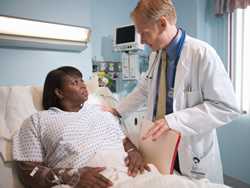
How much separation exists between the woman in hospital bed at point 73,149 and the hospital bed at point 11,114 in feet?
0.23

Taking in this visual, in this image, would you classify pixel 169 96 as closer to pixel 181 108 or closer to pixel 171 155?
pixel 181 108

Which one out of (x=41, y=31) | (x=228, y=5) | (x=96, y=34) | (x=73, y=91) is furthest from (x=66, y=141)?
(x=228, y=5)

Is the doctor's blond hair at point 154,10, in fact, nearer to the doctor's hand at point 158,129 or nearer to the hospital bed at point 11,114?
the doctor's hand at point 158,129

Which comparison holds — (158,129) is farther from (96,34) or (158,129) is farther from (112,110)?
(96,34)

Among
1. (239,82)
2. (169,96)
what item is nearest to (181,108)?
(169,96)

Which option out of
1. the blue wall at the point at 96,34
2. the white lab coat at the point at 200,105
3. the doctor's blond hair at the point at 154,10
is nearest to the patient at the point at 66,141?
the white lab coat at the point at 200,105

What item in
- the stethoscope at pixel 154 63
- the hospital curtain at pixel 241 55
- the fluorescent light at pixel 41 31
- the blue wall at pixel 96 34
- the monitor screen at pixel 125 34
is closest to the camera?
the stethoscope at pixel 154 63

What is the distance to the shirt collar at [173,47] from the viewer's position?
4.35 ft

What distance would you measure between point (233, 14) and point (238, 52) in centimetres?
41

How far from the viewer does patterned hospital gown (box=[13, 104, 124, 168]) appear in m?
1.20

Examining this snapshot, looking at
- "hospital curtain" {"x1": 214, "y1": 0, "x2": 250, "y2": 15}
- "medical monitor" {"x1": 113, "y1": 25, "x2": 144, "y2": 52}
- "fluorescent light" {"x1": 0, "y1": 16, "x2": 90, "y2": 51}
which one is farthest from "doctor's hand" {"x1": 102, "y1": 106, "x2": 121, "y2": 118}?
"hospital curtain" {"x1": 214, "y1": 0, "x2": 250, "y2": 15}

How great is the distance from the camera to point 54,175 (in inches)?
45.0

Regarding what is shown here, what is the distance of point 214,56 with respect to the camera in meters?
1.25

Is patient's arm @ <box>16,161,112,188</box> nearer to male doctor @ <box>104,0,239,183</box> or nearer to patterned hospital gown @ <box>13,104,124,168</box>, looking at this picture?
patterned hospital gown @ <box>13,104,124,168</box>
